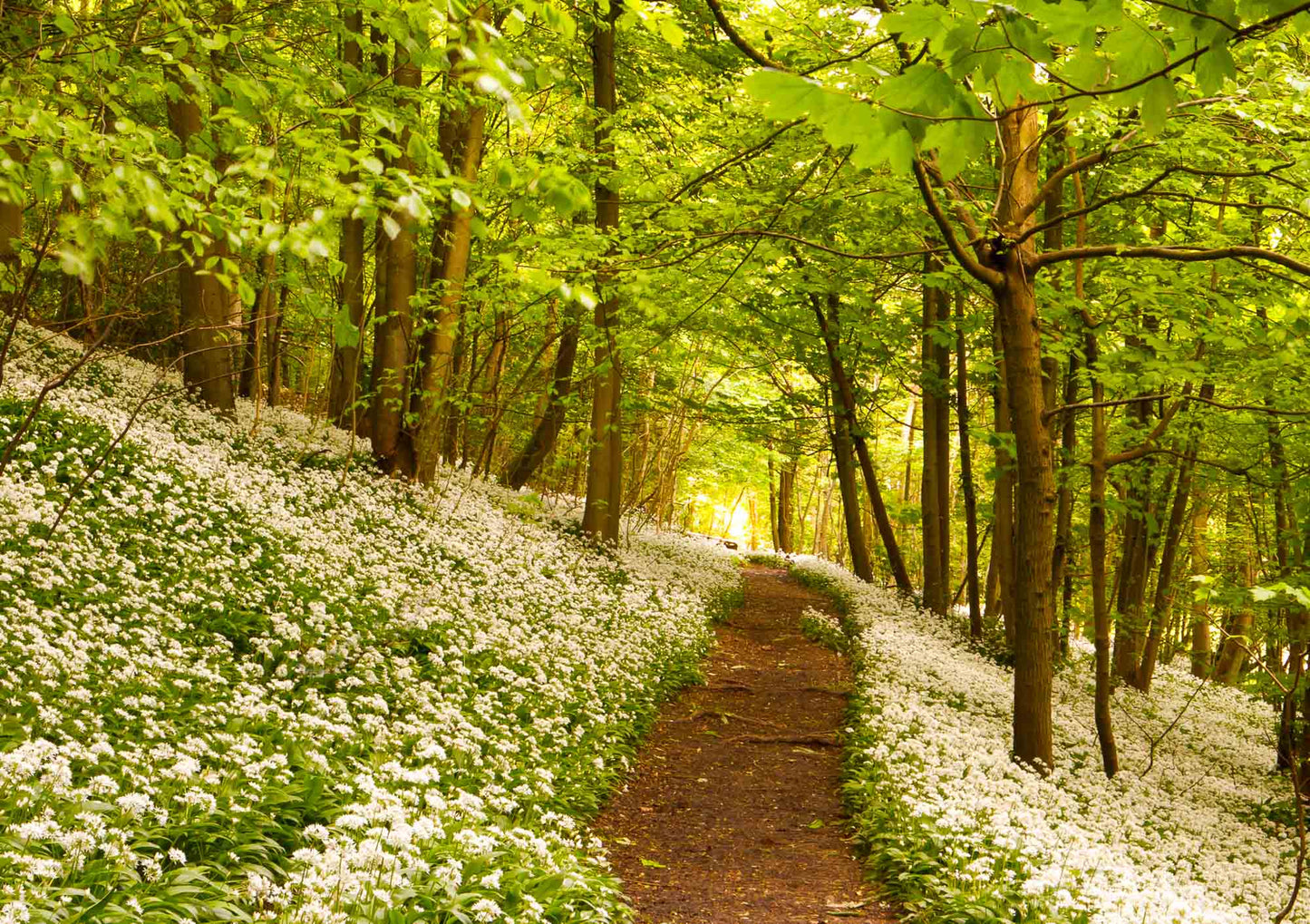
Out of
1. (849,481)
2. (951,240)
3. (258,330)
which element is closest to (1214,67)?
(951,240)

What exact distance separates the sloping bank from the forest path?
16.3 inches

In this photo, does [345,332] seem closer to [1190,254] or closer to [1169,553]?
[1190,254]

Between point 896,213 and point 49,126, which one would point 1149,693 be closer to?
point 896,213

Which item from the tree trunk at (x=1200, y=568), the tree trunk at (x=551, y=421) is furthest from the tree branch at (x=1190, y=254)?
the tree trunk at (x=1200, y=568)

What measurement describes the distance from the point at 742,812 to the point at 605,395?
10.0 m

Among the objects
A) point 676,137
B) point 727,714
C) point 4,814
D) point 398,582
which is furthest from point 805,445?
point 4,814

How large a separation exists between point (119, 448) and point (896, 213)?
34.1 feet

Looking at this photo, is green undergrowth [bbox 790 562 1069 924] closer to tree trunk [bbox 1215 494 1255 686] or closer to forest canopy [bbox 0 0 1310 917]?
forest canopy [bbox 0 0 1310 917]

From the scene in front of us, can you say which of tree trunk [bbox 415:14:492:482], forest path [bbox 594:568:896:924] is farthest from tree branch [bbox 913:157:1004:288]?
tree trunk [bbox 415:14:492:482]

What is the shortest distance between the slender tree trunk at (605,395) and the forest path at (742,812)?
4734 millimetres

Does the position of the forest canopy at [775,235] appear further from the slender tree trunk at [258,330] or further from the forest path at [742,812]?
the forest path at [742,812]

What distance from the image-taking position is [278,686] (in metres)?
7.08

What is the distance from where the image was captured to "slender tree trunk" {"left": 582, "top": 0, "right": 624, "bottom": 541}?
16469 mm

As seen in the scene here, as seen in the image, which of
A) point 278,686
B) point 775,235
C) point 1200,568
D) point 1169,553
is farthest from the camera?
point 1200,568
